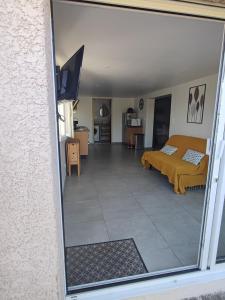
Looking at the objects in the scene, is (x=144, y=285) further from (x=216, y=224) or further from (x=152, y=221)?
(x=152, y=221)

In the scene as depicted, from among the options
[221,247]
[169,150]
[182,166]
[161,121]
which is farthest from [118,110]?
[221,247]

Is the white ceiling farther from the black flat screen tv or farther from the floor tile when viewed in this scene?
the floor tile

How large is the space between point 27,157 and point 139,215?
1.95 m

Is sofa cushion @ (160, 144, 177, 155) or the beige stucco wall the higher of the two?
the beige stucco wall

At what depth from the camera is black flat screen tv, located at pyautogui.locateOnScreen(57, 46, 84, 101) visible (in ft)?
5.43

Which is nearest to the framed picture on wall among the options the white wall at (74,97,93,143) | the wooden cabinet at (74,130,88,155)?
the wooden cabinet at (74,130,88,155)

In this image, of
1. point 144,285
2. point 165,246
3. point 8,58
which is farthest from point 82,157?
point 8,58

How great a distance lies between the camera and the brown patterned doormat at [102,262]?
150cm

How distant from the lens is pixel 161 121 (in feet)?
20.9

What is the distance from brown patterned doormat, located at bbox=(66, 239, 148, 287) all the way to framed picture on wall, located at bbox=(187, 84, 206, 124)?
3184 millimetres

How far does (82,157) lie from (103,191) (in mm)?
2699

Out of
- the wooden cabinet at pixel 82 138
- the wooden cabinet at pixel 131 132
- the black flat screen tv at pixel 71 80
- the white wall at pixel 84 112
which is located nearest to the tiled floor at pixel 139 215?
the black flat screen tv at pixel 71 80

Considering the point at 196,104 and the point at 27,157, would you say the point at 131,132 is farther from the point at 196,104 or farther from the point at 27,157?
the point at 27,157

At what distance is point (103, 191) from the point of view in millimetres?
3203
